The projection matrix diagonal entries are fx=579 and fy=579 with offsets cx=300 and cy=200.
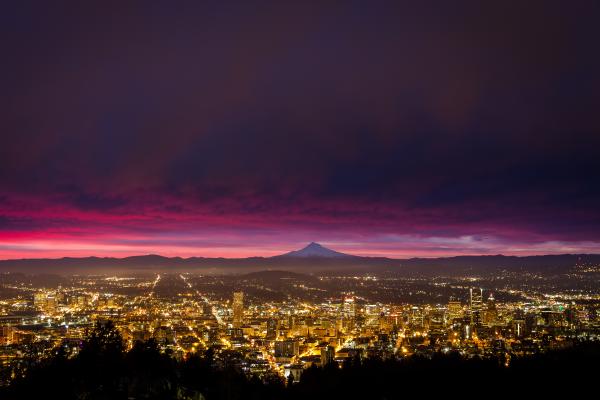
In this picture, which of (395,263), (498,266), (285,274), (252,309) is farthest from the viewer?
(395,263)

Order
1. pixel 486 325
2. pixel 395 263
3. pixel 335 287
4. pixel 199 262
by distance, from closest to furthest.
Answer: pixel 486 325 → pixel 335 287 → pixel 395 263 → pixel 199 262

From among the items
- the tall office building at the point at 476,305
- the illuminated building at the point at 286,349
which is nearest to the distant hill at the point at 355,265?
the tall office building at the point at 476,305

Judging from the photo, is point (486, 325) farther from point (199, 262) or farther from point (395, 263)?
point (199, 262)

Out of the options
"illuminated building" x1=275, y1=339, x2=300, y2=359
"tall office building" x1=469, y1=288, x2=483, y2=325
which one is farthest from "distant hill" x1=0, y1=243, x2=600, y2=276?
"illuminated building" x1=275, y1=339, x2=300, y2=359

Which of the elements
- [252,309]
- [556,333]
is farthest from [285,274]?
[556,333]

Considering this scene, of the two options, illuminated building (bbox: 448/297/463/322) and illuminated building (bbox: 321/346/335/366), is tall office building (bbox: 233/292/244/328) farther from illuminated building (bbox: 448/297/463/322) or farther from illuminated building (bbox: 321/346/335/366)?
illuminated building (bbox: 448/297/463/322)

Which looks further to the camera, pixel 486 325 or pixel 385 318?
pixel 385 318

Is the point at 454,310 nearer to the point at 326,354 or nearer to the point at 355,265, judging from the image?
the point at 326,354

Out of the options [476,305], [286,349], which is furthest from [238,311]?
[476,305]
